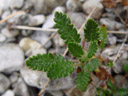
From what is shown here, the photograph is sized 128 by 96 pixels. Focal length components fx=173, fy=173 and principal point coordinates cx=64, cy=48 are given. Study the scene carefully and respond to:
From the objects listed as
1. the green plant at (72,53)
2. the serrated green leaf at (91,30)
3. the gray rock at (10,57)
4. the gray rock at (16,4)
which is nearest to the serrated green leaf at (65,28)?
the green plant at (72,53)

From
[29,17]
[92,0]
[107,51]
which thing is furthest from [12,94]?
[92,0]

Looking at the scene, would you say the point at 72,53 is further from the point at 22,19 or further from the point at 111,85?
the point at 22,19

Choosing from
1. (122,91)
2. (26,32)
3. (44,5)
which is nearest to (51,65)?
(122,91)

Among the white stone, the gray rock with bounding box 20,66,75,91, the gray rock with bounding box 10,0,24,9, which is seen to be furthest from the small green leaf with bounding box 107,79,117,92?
the gray rock with bounding box 10,0,24,9

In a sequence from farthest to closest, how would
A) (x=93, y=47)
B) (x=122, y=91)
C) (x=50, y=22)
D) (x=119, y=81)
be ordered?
1. (x=50, y=22)
2. (x=119, y=81)
3. (x=122, y=91)
4. (x=93, y=47)

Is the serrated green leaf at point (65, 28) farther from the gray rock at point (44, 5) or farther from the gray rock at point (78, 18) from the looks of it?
the gray rock at point (44, 5)

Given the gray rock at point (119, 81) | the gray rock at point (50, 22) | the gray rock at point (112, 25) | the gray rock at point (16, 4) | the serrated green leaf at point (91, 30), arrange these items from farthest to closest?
1. the gray rock at point (16, 4)
2. the gray rock at point (50, 22)
3. the gray rock at point (112, 25)
4. the gray rock at point (119, 81)
5. the serrated green leaf at point (91, 30)

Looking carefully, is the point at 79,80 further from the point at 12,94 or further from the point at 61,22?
the point at 12,94
